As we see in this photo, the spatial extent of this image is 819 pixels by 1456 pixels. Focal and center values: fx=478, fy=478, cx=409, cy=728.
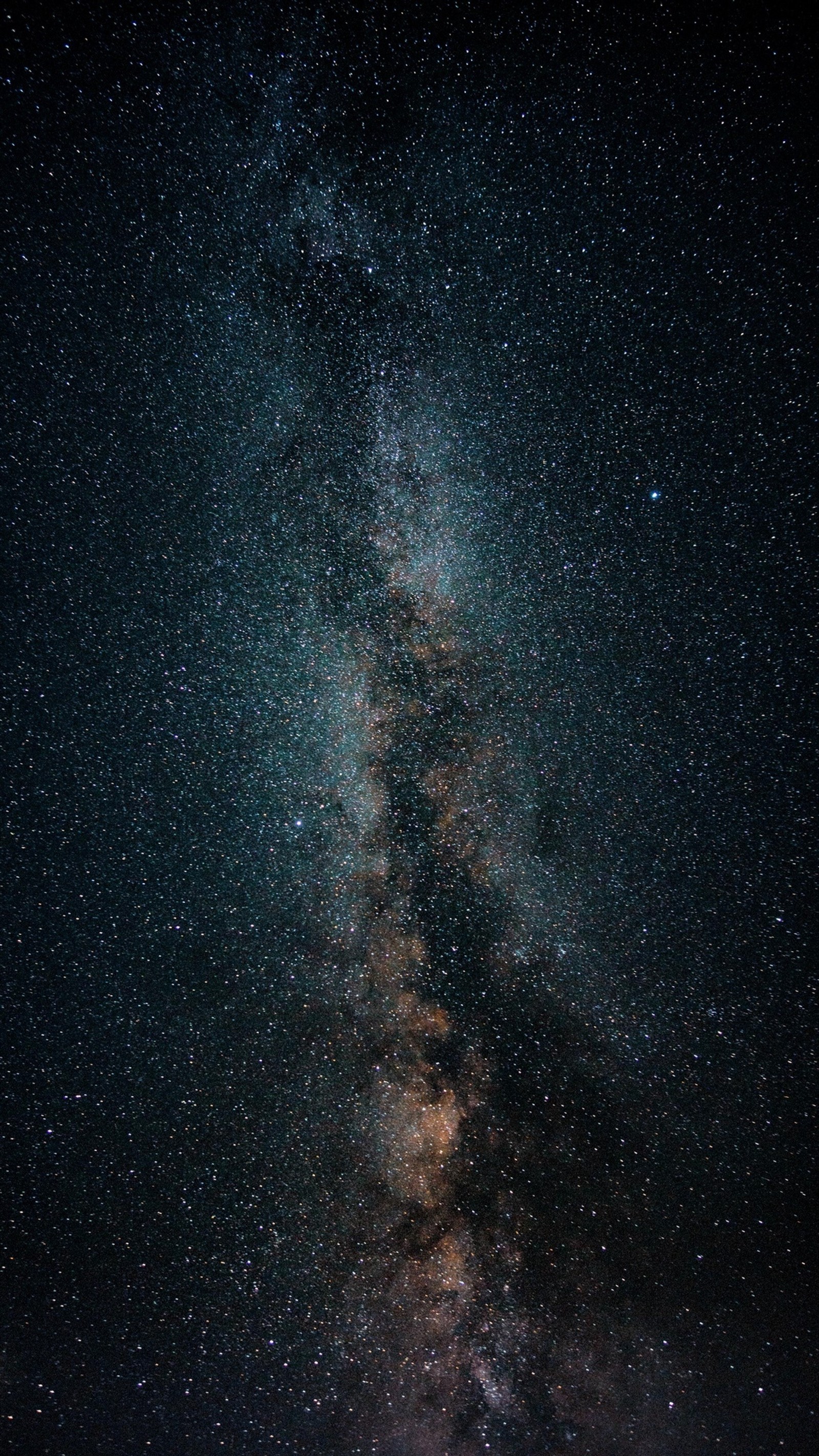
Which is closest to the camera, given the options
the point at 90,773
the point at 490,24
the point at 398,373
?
the point at 490,24

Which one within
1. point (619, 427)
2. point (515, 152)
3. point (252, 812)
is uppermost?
point (515, 152)

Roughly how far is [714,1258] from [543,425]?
114 inches

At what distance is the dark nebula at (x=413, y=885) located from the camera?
1516 millimetres

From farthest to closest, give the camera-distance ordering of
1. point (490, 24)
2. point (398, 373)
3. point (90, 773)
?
point (90, 773) → point (398, 373) → point (490, 24)

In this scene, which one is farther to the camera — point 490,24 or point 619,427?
point 619,427

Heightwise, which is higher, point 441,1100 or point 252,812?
point 252,812

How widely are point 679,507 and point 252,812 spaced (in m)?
1.76

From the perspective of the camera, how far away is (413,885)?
5.58ft

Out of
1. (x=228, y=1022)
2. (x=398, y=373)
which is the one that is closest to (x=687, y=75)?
(x=398, y=373)

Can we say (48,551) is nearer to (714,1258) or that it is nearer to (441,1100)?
(441,1100)

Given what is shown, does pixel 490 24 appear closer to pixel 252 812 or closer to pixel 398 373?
pixel 398 373

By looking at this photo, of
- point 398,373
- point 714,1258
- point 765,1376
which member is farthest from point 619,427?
point 765,1376

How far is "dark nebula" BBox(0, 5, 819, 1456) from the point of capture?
1.52 m

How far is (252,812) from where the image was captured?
164 centimetres
